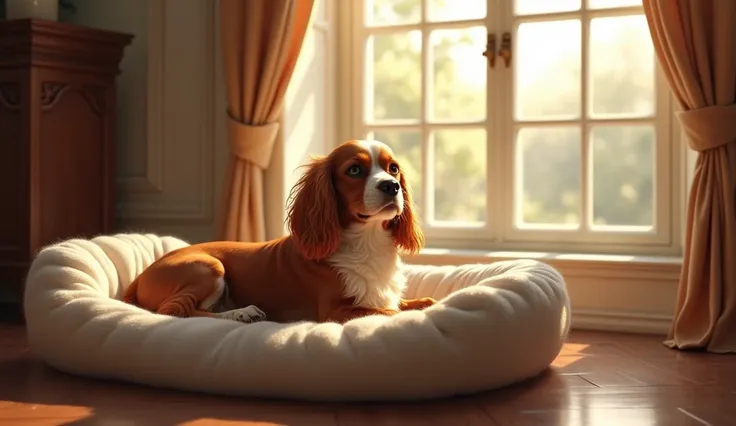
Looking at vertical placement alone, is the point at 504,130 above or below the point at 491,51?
below

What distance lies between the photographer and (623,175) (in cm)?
346

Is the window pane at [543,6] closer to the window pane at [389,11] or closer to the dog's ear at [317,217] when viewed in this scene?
the window pane at [389,11]

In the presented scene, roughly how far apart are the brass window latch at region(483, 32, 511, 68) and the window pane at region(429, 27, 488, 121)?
3.2 inches

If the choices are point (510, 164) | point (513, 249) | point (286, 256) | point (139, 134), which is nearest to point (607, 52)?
point (510, 164)

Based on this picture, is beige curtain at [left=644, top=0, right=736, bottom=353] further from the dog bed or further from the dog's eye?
the dog's eye

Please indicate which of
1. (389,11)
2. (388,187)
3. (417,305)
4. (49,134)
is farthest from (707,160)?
(49,134)

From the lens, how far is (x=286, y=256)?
2.47 m

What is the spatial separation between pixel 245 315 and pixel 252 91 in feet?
4.34

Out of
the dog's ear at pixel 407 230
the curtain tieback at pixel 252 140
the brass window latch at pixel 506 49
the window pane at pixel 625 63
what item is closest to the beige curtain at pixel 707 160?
the window pane at pixel 625 63

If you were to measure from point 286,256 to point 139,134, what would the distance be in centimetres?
170

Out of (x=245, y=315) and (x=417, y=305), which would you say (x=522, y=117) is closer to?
(x=417, y=305)

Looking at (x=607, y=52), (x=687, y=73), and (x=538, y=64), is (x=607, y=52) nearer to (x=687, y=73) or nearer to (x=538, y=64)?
(x=538, y=64)

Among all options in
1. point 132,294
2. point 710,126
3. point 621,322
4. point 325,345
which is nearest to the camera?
point 325,345

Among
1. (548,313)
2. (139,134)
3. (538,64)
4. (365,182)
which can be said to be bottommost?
(548,313)
